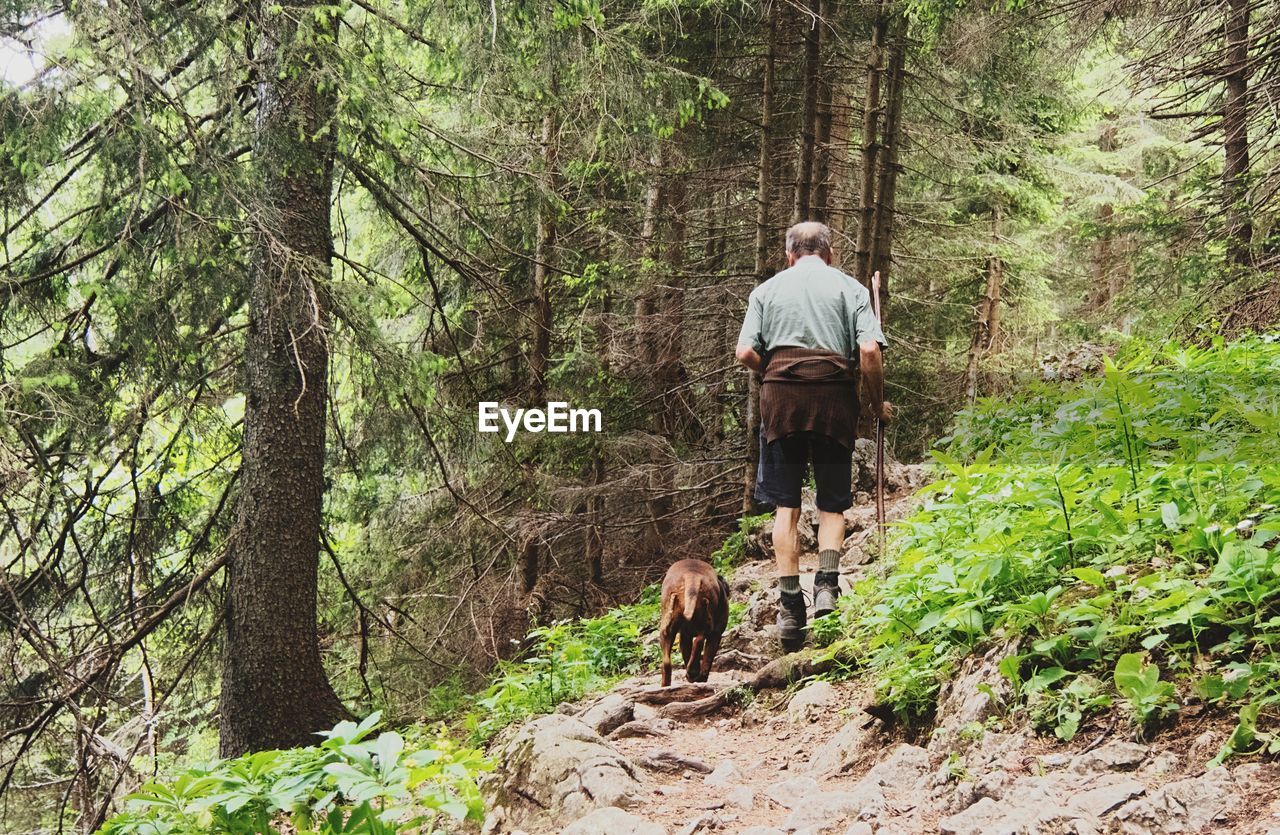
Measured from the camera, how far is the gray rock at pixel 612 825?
3100 millimetres

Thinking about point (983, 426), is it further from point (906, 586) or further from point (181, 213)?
point (181, 213)

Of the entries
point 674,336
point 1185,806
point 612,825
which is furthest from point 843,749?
point 674,336

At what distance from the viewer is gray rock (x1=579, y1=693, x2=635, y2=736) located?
15.5 feet

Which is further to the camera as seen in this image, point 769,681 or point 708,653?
point 708,653

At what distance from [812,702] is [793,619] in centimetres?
89

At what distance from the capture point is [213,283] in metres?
6.16

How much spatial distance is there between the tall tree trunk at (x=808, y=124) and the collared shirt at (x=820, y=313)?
448cm

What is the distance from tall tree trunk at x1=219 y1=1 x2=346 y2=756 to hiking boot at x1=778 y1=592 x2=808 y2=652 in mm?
3249

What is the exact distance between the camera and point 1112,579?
3.33 meters

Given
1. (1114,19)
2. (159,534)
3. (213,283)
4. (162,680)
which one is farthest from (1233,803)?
(1114,19)

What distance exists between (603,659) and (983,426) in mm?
3604

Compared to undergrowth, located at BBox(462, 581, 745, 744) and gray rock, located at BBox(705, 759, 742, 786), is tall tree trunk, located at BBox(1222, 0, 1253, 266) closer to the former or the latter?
undergrowth, located at BBox(462, 581, 745, 744)

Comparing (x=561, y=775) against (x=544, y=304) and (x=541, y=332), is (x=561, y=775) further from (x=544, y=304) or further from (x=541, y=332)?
(x=544, y=304)

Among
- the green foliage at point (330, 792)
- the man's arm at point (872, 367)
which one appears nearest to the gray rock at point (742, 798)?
the green foliage at point (330, 792)
